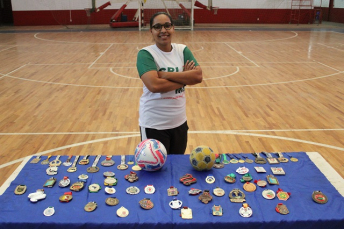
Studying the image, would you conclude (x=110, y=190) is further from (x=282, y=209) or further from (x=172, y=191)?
(x=282, y=209)

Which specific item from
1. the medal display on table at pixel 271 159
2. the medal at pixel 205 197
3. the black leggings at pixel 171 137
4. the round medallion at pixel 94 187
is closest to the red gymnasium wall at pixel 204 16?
the black leggings at pixel 171 137

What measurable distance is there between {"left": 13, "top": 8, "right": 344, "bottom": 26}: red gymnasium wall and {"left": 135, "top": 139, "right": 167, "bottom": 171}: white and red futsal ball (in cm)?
2194

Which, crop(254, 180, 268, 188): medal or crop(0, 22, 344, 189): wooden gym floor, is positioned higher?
crop(254, 180, 268, 188): medal

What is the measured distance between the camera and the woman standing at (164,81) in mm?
3078

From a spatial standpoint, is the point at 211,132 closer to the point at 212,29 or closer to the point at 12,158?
the point at 12,158

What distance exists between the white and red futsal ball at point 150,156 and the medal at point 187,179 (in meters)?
0.21

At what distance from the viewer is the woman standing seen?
308cm

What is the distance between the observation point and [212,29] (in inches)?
837

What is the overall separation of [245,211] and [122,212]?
86 centimetres

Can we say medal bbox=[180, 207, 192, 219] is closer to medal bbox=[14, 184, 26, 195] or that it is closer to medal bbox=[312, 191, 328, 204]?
medal bbox=[312, 191, 328, 204]

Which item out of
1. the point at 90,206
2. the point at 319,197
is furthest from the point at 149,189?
the point at 319,197

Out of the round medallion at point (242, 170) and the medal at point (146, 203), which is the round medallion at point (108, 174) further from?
the round medallion at point (242, 170)

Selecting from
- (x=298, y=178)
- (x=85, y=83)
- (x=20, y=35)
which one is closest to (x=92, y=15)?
(x=20, y=35)

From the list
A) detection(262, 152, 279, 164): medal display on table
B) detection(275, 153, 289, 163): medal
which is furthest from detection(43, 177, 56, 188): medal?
detection(275, 153, 289, 163): medal
